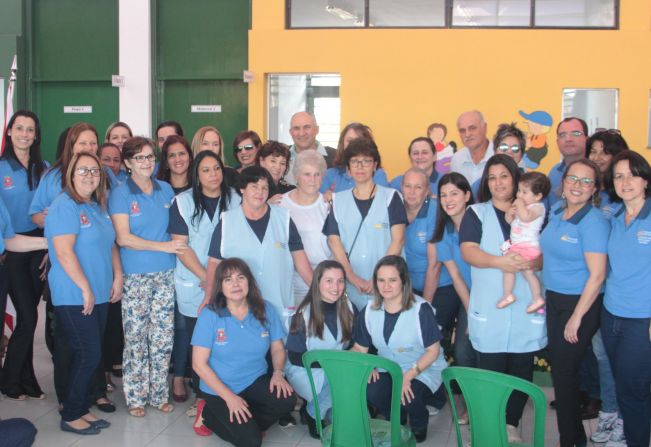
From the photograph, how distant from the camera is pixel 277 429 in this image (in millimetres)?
4227

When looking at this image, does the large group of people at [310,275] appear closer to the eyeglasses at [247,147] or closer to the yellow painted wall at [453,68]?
the eyeglasses at [247,147]

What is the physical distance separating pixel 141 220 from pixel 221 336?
36.8 inches

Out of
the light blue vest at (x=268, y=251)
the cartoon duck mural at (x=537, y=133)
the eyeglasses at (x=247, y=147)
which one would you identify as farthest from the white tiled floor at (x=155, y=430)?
the cartoon duck mural at (x=537, y=133)

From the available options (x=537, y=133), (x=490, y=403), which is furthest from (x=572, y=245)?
(x=537, y=133)

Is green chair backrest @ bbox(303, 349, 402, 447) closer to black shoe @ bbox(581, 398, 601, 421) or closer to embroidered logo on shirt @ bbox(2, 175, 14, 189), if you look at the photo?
black shoe @ bbox(581, 398, 601, 421)

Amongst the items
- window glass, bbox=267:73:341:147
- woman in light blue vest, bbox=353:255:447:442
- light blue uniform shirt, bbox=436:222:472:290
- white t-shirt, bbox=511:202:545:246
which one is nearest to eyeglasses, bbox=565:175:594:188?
white t-shirt, bbox=511:202:545:246

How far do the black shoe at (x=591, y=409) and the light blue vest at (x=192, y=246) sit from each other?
260 centimetres

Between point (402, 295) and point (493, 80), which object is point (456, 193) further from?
point (493, 80)

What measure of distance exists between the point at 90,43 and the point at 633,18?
7560 millimetres

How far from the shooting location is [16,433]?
9.09ft

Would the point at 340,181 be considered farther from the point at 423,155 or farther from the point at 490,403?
the point at 490,403

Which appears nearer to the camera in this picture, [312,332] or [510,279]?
[510,279]

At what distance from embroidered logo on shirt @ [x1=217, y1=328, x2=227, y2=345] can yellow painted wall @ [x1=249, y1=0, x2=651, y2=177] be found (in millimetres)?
5324

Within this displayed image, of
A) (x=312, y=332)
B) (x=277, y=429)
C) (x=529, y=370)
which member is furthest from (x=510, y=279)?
(x=277, y=429)
